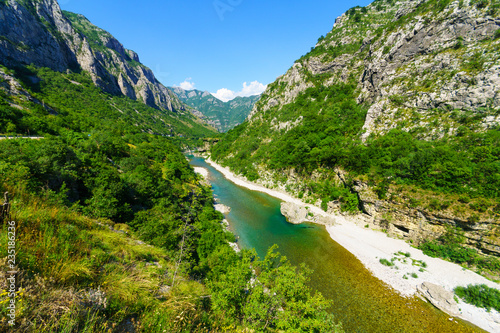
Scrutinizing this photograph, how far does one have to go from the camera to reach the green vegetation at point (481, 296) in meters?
15.2

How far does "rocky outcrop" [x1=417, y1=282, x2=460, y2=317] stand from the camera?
15289mm

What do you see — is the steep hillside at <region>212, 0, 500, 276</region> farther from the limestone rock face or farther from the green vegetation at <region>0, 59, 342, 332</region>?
the green vegetation at <region>0, 59, 342, 332</region>

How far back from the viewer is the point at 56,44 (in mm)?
86312

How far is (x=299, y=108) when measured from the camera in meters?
74.2

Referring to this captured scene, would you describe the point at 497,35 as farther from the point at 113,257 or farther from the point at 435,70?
the point at 113,257

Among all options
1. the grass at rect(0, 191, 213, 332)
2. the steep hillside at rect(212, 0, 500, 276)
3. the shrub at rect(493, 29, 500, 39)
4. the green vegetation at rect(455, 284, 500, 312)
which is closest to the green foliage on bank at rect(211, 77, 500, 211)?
the steep hillside at rect(212, 0, 500, 276)

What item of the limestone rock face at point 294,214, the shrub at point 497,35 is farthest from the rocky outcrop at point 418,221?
the shrub at point 497,35

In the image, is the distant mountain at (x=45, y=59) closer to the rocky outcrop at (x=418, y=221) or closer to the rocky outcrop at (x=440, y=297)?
the rocky outcrop at (x=440, y=297)

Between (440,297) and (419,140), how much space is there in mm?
26302

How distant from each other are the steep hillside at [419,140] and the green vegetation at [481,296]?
4.85 meters

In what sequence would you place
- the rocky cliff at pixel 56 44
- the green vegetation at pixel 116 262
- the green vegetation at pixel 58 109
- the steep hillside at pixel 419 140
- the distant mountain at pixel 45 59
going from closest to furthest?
the green vegetation at pixel 116 262 < the steep hillside at pixel 419 140 < the green vegetation at pixel 58 109 < the distant mountain at pixel 45 59 < the rocky cliff at pixel 56 44

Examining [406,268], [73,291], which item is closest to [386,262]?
[406,268]

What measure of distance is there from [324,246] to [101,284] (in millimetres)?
26936

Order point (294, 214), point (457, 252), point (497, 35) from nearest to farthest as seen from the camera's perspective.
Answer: point (457, 252) < point (497, 35) < point (294, 214)
